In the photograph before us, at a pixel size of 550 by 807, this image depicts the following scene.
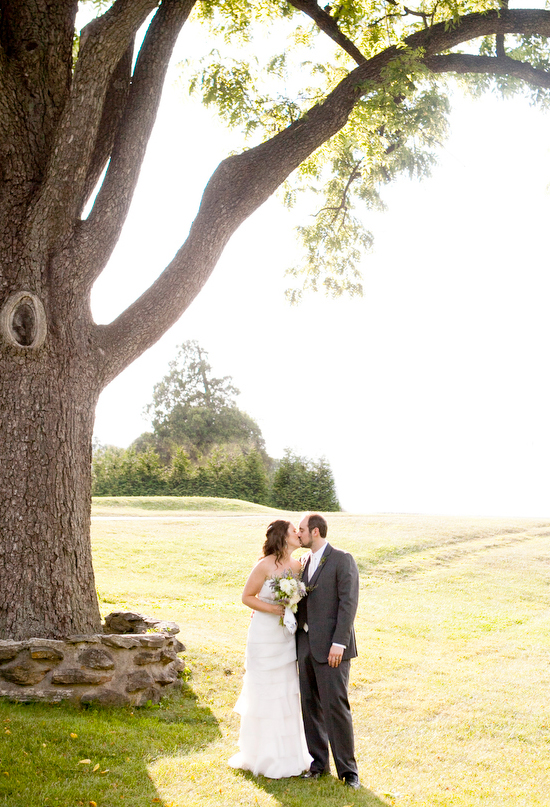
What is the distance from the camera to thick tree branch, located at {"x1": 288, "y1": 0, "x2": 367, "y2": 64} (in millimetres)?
10062

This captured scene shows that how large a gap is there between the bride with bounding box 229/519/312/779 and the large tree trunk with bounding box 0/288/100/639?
2.22 meters

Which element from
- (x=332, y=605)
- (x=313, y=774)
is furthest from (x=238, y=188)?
(x=313, y=774)

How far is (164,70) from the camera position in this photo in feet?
26.3

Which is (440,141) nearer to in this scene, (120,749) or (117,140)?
(117,140)

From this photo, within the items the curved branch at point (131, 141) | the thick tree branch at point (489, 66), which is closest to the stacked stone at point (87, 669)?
the curved branch at point (131, 141)

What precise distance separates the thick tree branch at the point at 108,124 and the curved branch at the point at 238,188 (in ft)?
4.39

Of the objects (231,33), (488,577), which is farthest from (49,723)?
(488,577)

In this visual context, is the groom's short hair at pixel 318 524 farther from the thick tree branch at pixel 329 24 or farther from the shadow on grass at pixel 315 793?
the thick tree branch at pixel 329 24

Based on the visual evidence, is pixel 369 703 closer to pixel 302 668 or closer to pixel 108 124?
pixel 302 668

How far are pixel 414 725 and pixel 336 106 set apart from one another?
25.2 feet

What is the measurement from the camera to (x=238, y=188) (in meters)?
8.09

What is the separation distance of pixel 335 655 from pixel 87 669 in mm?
2694

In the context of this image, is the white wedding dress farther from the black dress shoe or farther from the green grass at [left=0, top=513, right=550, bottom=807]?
the green grass at [left=0, top=513, right=550, bottom=807]

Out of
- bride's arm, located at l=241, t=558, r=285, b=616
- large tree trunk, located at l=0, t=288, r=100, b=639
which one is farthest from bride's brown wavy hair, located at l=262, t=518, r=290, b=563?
large tree trunk, located at l=0, t=288, r=100, b=639
